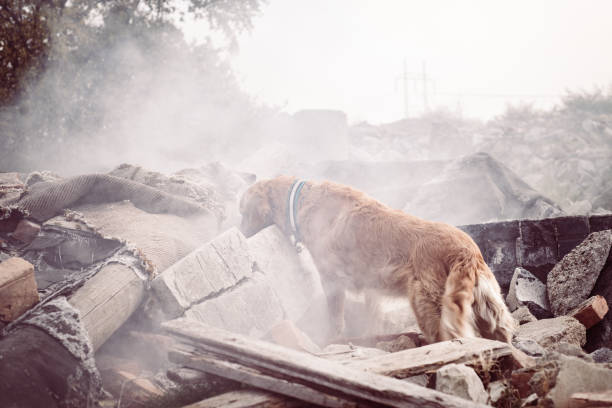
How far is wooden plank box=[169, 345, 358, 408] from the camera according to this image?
1787 mm

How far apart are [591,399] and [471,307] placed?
98cm

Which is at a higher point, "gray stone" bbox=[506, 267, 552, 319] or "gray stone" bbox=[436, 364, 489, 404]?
"gray stone" bbox=[436, 364, 489, 404]

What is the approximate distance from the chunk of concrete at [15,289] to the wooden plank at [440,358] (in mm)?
1916

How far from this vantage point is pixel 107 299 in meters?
2.68

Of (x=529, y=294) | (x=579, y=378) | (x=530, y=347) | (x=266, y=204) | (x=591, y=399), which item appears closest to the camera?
(x=591, y=399)

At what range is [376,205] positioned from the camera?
140 inches

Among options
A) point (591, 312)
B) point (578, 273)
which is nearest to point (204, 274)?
point (591, 312)

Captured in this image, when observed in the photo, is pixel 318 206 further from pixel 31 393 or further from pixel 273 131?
pixel 273 131

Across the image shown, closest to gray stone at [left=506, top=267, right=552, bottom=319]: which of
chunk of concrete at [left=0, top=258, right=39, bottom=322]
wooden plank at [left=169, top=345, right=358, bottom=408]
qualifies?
wooden plank at [left=169, top=345, right=358, bottom=408]

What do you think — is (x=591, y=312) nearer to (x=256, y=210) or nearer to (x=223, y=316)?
(x=223, y=316)

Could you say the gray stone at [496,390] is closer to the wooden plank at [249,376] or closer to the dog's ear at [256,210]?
the wooden plank at [249,376]

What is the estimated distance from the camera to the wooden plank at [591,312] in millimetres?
3099

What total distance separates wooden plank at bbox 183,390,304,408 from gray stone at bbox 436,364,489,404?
2.15 feet

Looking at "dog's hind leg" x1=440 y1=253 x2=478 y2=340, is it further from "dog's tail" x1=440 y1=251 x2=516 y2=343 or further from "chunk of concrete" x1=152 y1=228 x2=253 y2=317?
"chunk of concrete" x1=152 y1=228 x2=253 y2=317
